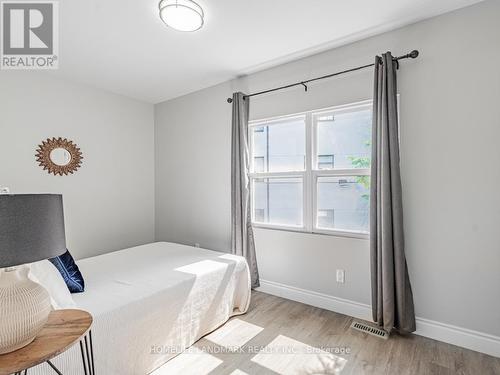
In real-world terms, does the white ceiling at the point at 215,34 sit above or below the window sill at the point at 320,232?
above

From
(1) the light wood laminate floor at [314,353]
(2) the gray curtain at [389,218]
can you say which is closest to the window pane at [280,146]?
(2) the gray curtain at [389,218]

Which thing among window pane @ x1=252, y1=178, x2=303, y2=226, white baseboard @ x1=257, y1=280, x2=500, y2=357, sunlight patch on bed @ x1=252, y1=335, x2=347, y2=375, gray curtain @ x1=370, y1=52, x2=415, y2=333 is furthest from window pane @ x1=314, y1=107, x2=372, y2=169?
sunlight patch on bed @ x1=252, y1=335, x2=347, y2=375

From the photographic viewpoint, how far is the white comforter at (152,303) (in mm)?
1545

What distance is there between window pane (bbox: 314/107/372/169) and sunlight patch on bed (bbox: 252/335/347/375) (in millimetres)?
1602

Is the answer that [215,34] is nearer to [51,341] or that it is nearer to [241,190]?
[241,190]

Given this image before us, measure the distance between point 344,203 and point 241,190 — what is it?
3.64ft

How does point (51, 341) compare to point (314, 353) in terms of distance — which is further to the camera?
point (314, 353)

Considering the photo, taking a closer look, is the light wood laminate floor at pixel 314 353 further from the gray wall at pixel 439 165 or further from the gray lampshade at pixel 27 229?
the gray lampshade at pixel 27 229

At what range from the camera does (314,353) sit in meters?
1.93

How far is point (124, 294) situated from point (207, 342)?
30.7 inches

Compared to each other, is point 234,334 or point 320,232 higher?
point 320,232

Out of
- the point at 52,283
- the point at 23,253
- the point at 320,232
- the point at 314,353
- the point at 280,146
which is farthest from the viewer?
the point at 280,146

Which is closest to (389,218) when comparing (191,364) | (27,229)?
(191,364)

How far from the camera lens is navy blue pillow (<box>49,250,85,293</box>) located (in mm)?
1776
